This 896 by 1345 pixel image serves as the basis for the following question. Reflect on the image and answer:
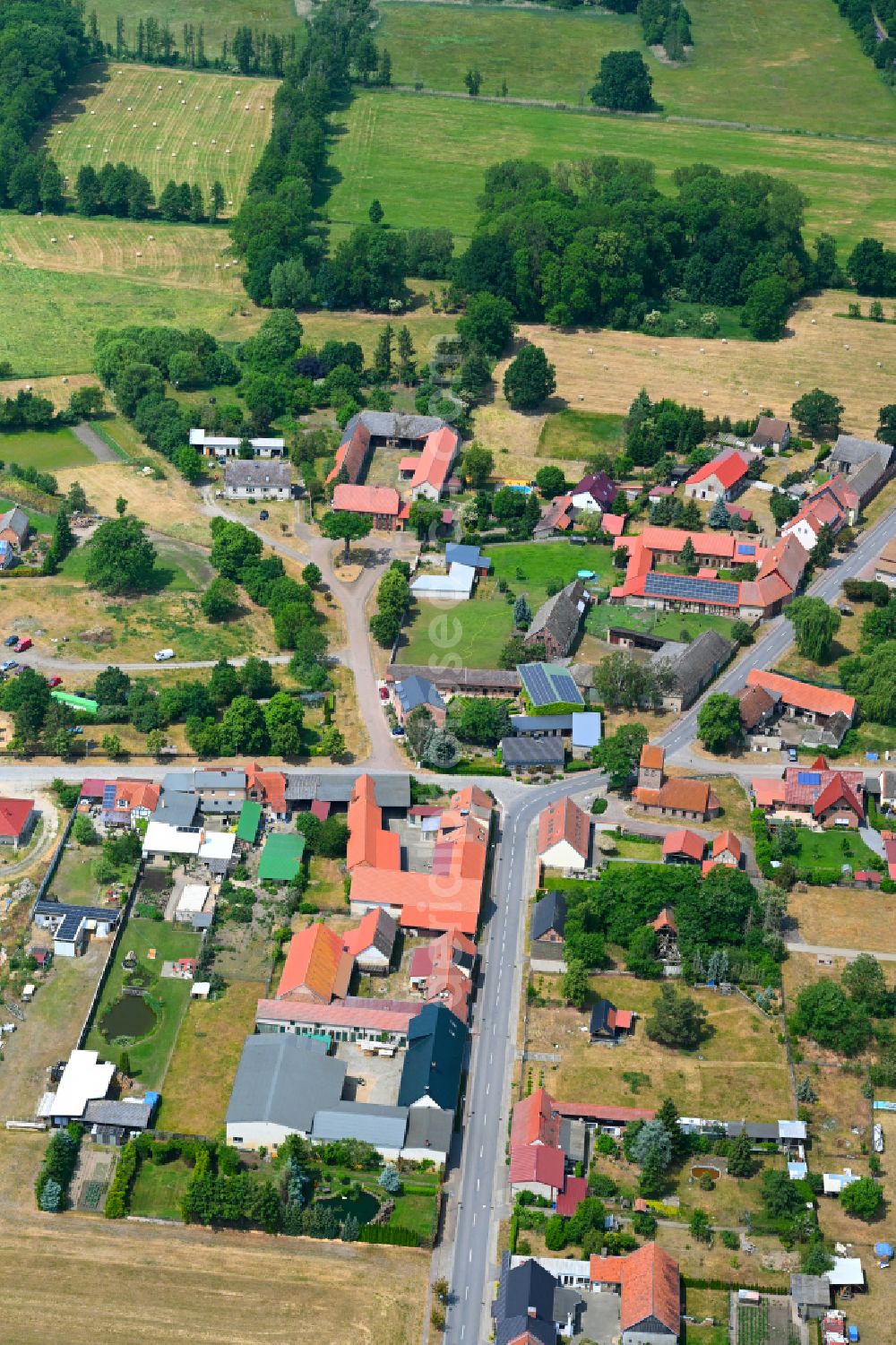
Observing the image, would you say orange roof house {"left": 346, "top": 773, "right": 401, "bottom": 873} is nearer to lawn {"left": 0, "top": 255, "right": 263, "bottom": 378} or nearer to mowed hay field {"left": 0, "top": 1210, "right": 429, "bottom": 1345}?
mowed hay field {"left": 0, "top": 1210, "right": 429, "bottom": 1345}

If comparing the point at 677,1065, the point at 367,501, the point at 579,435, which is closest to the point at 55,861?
the point at 677,1065

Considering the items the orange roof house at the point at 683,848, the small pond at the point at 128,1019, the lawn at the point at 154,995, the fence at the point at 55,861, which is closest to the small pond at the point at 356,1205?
the lawn at the point at 154,995

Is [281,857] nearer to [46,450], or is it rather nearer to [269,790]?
[269,790]

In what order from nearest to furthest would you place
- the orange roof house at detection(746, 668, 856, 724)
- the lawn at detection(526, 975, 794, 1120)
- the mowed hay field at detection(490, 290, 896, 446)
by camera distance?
the lawn at detection(526, 975, 794, 1120) → the orange roof house at detection(746, 668, 856, 724) → the mowed hay field at detection(490, 290, 896, 446)

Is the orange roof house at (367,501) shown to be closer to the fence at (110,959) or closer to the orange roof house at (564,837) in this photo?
the orange roof house at (564,837)

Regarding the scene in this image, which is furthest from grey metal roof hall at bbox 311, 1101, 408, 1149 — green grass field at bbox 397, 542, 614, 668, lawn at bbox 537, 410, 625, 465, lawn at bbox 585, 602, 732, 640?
lawn at bbox 537, 410, 625, 465
